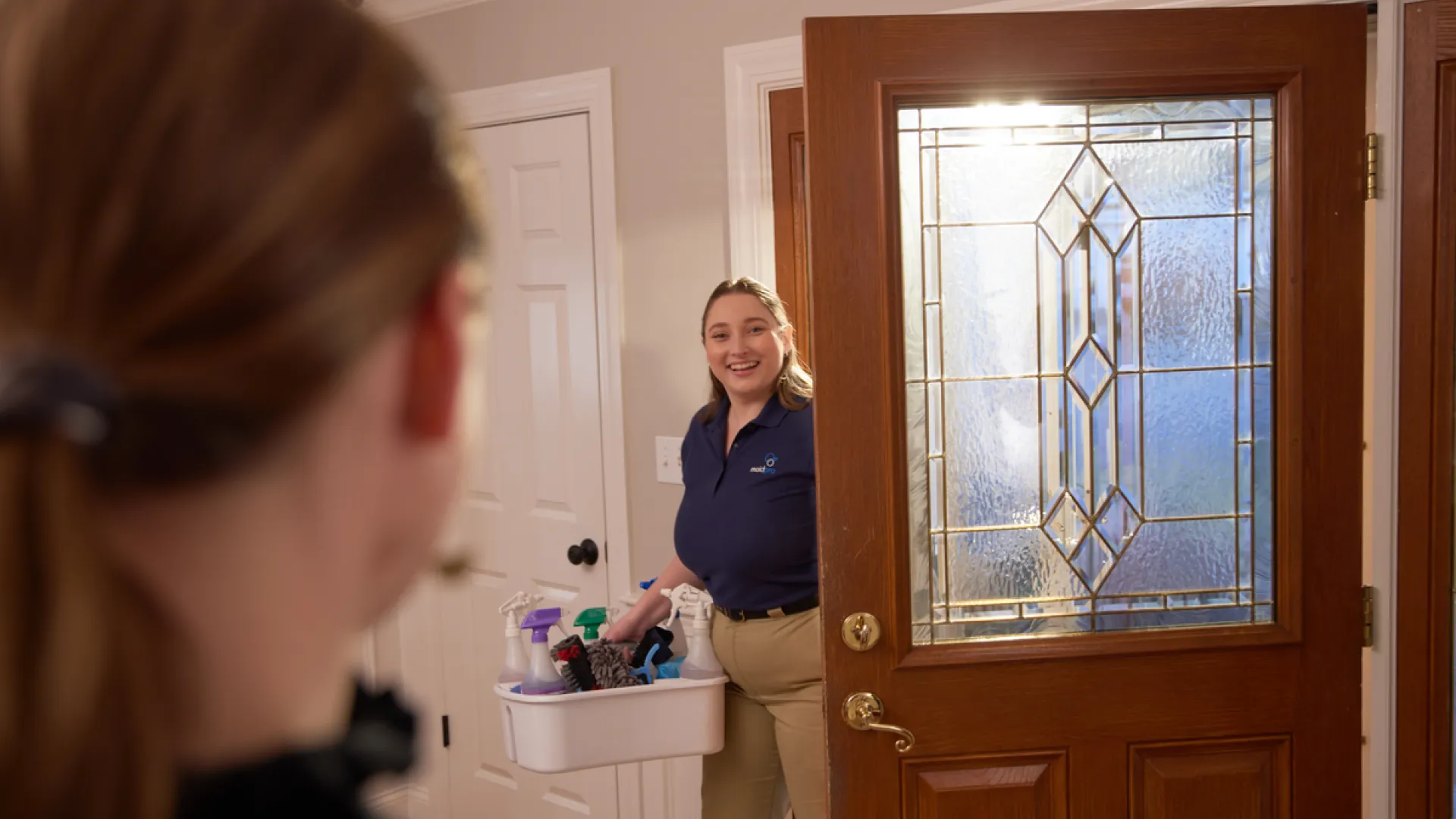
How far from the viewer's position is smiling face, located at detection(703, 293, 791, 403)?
2389mm

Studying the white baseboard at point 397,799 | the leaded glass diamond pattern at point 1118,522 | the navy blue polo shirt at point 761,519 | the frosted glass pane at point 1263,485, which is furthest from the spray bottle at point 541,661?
the white baseboard at point 397,799

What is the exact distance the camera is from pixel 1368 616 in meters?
1.90

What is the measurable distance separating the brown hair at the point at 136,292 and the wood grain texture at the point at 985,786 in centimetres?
162

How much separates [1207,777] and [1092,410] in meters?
0.61

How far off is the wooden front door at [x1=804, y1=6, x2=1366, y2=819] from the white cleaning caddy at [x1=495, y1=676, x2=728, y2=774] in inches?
19.4

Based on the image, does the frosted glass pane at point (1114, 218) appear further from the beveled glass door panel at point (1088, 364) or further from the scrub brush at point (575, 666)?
the scrub brush at point (575, 666)

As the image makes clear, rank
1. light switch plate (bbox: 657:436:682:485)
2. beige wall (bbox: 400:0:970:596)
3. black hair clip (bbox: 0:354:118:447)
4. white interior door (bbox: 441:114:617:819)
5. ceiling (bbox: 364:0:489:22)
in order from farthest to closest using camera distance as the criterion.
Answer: ceiling (bbox: 364:0:489:22), white interior door (bbox: 441:114:617:819), light switch plate (bbox: 657:436:682:485), beige wall (bbox: 400:0:970:596), black hair clip (bbox: 0:354:118:447)

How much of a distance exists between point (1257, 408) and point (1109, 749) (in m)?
0.59

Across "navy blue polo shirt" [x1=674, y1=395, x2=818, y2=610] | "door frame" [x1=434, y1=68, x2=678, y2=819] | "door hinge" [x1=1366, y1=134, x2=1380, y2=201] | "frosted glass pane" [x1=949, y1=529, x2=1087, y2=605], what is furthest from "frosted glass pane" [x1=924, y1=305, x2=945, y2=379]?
"door frame" [x1=434, y1=68, x2=678, y2=819]

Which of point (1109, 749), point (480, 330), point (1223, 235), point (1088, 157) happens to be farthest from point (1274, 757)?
point (480, 330)

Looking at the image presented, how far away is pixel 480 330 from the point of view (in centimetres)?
42

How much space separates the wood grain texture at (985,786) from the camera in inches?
71.2

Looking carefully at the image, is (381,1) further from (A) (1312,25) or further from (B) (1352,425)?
(B) (1352,425)

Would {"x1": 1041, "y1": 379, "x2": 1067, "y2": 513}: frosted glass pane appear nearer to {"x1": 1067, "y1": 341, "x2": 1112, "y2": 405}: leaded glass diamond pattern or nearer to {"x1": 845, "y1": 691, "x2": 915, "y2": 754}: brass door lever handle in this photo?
{"x1": 1067, "y1": 341, "x2": 1112, "y2": 405}: leaded glass diamond pattern
